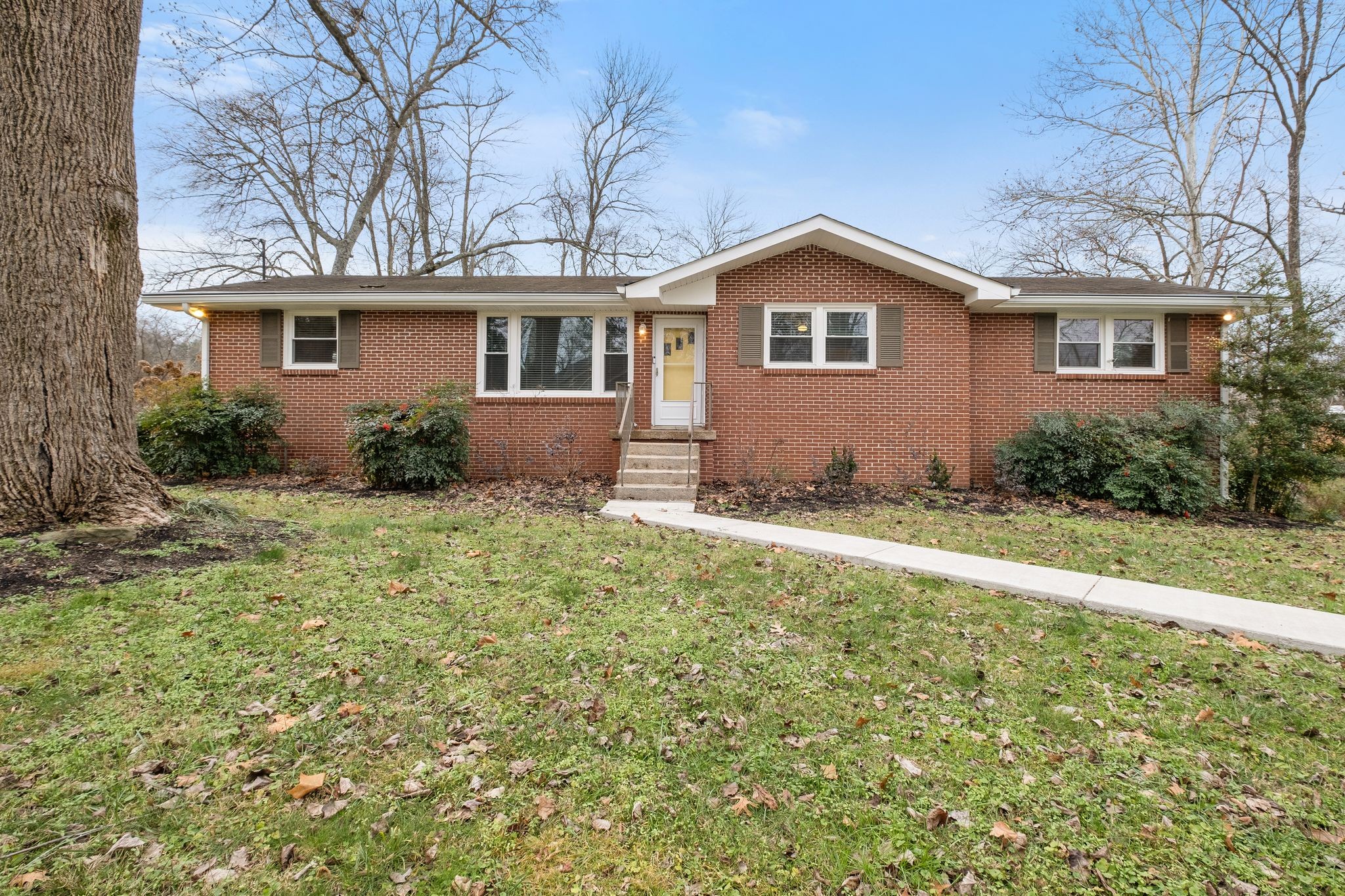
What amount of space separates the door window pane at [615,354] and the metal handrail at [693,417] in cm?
135

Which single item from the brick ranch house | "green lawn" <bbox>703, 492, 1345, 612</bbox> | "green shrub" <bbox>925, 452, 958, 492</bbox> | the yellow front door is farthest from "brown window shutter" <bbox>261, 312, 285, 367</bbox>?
"green shrub" <bbox>925, 452, 958, 492</bbox>

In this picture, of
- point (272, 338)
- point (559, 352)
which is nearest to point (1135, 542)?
point (559, 352)

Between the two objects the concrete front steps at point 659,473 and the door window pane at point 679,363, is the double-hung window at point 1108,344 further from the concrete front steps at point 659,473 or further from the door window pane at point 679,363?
the concrete front steps at point 659,473

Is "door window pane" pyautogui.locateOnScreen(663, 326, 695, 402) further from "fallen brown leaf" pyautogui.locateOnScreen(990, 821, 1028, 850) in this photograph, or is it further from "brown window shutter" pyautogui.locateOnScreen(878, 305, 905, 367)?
"fallen brown leaf" pyautogui.locateOnScreen(990, 821, 1028, 850)

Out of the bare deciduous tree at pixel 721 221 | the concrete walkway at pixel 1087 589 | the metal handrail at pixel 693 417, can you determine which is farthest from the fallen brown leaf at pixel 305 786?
the bare deciduous tree at pixel 721 221

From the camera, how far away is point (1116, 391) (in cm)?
1066

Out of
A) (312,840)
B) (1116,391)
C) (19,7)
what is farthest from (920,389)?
(19,7)

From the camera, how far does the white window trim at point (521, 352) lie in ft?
36.6

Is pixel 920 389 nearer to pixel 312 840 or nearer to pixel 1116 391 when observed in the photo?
pixel 1116 391

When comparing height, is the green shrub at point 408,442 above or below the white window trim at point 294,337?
below

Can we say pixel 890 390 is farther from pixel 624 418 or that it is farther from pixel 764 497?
pixel 624 418

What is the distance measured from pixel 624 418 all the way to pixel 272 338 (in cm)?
705

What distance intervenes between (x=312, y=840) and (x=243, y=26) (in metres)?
10.4

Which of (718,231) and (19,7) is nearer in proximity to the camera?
(19,7)
